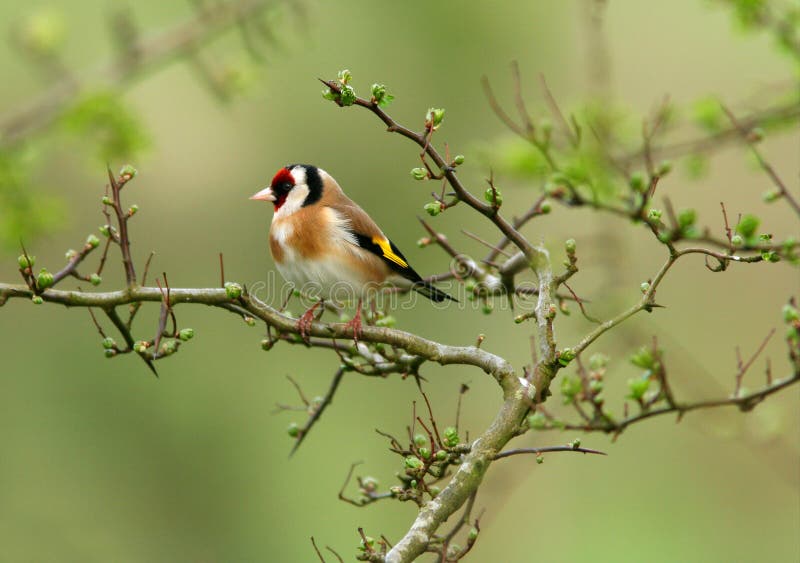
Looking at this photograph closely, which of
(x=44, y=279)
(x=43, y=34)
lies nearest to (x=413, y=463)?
(x=44, y=279)

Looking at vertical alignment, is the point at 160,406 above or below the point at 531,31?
below

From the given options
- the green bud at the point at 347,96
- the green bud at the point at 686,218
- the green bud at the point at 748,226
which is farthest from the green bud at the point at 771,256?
the green bud at the point at 347,96

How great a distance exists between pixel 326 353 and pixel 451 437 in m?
9.24

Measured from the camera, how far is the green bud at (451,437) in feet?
10.1

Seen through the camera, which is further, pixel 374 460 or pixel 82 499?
pixel 374 460

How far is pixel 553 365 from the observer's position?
3.16 m

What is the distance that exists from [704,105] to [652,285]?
223cm

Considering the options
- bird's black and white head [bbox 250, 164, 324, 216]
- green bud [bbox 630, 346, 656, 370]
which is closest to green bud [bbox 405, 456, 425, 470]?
green bud [bbox 630, 346, 656, 370]

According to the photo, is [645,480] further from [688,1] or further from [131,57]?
[131,57]

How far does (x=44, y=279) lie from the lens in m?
3.18

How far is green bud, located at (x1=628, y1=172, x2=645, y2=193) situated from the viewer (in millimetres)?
2721

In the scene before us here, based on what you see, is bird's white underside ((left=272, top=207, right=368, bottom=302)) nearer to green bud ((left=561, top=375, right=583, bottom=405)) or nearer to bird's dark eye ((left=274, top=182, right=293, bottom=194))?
bird's dark eye ((left=274, top=182, right=293, bottom=194))

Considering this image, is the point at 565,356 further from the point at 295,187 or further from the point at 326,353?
the point at 326,353

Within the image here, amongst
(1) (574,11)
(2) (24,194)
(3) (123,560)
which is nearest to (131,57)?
(2) (24,194)
